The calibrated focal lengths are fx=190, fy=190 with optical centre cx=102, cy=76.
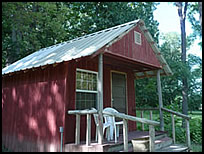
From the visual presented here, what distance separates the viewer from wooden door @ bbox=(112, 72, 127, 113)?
24.0 feet

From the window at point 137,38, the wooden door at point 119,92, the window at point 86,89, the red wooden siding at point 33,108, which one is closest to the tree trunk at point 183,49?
the wooden door at point 119,92

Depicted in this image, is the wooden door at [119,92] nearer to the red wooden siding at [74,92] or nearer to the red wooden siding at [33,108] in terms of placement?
the red wooden siding at [74,92]

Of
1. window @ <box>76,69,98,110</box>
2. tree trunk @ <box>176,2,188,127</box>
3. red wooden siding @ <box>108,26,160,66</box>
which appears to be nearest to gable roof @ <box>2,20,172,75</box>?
red wooden siding @ <box>108,26,160,66</box>

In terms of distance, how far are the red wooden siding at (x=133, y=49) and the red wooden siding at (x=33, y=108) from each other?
172 centimetres

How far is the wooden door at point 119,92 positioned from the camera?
7.30 metres

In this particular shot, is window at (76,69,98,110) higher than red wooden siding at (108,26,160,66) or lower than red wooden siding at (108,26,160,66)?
lower

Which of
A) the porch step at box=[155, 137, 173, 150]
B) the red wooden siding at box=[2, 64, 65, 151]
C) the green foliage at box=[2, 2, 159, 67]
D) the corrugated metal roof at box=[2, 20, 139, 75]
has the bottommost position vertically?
the porch step at box=[155, 137, 173, 150]

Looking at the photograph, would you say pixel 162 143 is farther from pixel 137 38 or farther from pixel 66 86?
pixel 137 38

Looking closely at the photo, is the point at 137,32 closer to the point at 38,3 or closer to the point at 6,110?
the point at 6,110

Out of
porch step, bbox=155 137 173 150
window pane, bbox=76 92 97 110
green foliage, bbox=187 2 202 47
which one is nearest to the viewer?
porch step, bbox=155 137 173 150

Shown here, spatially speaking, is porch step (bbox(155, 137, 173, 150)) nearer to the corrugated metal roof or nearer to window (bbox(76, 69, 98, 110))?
window (bbox(76, 69, 98, 110))

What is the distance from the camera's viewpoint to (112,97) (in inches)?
283

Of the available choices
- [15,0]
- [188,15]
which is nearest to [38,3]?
[15,0]

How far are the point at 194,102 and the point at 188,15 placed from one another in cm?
680
